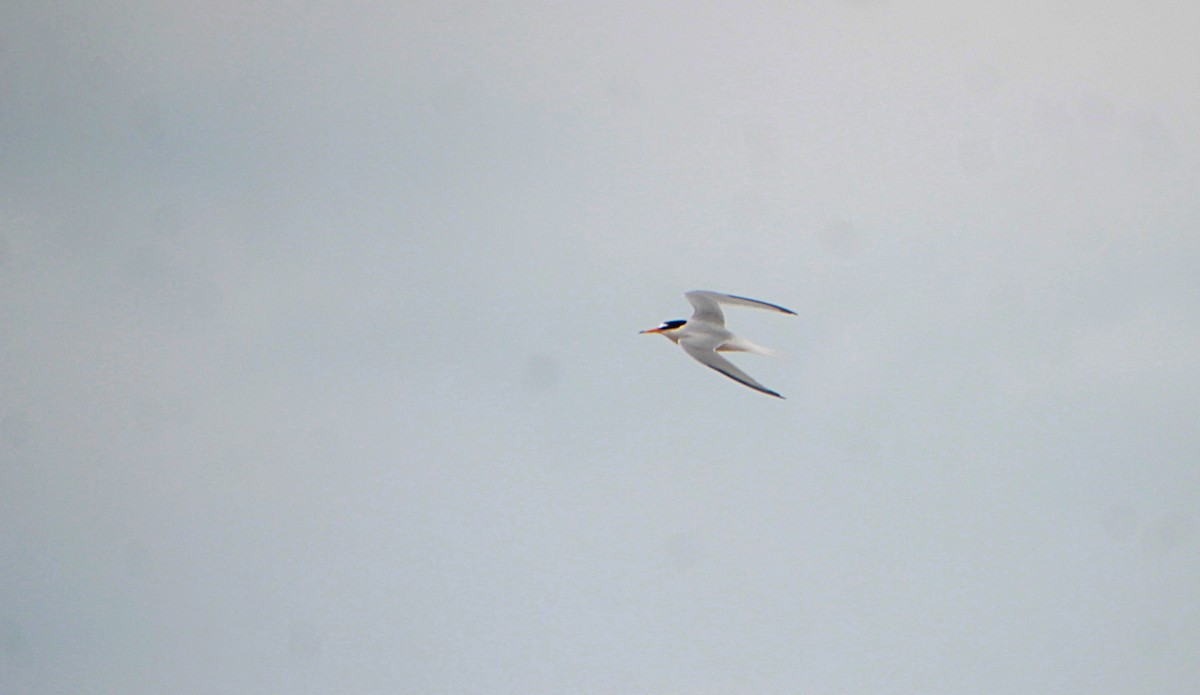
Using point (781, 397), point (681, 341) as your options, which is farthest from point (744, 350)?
point (781, 397)

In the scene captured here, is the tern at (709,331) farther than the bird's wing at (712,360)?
Yes

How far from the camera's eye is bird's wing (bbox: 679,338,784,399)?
81.4 feet

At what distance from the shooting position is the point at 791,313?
1107 inches

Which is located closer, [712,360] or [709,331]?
[712,360]

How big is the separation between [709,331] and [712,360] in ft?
7.54

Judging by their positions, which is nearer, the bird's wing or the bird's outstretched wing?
the bird's wing

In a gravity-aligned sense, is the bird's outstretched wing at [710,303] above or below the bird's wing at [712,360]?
above

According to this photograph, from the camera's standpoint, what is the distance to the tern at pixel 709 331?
28156 millimetres

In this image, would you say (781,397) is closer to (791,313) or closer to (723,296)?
(791,313)

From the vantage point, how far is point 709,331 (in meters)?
29.8

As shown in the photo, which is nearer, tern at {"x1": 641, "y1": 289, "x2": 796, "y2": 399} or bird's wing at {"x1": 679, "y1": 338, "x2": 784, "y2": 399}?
bird's wing at {"x1": 679, "y1": 338, "x2": 784, "y2": 399}

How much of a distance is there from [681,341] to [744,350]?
1530 millimetres

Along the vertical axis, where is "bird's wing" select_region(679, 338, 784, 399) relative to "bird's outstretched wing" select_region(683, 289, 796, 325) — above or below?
below

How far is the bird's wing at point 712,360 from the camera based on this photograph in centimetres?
2481
